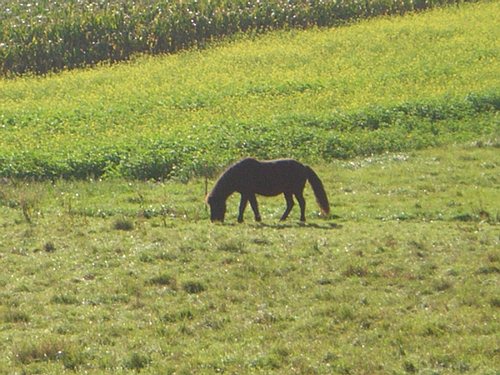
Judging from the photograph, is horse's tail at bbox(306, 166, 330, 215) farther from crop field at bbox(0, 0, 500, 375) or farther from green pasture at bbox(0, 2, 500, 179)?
green pasture at bbox(0, 2, 500, 179)

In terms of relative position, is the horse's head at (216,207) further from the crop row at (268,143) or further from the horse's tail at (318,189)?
the crop row at (268,143)

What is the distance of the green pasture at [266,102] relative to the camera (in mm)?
24328

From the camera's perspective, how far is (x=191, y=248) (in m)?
14.9

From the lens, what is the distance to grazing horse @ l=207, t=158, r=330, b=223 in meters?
17.7

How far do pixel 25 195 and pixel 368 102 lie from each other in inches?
452

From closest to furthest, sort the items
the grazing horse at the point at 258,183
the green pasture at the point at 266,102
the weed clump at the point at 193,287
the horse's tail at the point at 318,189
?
the weed clump at the point at 193,287 < the grazing horse at the point at 258,183 < the horse's tail at the point at 318,189 < the green pasture at the point at 266,102

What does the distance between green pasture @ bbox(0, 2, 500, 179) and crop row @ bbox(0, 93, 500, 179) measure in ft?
0.09

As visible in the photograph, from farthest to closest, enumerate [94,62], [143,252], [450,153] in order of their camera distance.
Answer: [94,62]
[450,153]
[143,252]

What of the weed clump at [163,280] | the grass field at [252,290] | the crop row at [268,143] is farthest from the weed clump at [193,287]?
the crop row at [268,143]

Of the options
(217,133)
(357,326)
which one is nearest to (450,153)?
(217,133)

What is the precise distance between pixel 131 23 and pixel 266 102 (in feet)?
30.9

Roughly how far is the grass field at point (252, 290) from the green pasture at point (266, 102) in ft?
16.2

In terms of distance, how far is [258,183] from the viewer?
58.3 feet

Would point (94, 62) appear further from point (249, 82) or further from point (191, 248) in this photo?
point (191, 248)
